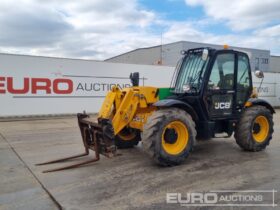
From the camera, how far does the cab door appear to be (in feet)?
21.9

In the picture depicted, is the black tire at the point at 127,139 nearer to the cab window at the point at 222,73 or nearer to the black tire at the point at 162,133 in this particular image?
the black tire at the point at 162,133

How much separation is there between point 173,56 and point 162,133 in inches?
948

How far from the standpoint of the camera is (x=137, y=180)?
5191 mm

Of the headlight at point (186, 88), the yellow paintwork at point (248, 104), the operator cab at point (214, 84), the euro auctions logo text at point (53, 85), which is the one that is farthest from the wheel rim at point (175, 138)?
the euro auctions logo text at point (53, 85)

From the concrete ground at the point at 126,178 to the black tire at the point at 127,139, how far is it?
0.62 ft

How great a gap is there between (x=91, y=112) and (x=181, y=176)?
1259cm

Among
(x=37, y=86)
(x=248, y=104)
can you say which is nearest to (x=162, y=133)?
(x=248, y=104)

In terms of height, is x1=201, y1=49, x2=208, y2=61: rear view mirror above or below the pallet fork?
above

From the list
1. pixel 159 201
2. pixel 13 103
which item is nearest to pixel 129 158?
pixel 159 201

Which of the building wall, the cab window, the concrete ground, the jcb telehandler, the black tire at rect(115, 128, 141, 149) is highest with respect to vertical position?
the building wall

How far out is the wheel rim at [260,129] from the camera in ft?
24.1

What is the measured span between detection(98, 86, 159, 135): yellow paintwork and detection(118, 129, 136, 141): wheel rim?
79 centimetres

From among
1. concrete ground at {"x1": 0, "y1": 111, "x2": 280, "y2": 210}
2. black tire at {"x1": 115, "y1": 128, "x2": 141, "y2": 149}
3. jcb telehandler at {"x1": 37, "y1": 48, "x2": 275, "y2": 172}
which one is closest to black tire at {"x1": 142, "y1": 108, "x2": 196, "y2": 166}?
jcb telehandler at {"x1": 37, "y1": 48, "x2": 275, "y2": 172}

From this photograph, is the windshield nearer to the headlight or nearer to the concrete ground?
the headlight
